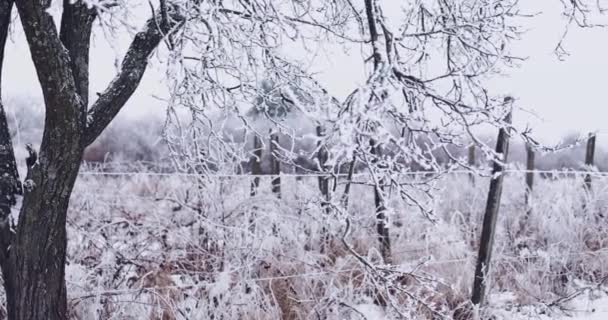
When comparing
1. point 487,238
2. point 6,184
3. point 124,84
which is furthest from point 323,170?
point 487,238

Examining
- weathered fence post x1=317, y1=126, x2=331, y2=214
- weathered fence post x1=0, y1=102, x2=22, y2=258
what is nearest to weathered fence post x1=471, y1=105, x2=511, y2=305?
weathered fence post x1=317, y1=126, x2=331, y2=214

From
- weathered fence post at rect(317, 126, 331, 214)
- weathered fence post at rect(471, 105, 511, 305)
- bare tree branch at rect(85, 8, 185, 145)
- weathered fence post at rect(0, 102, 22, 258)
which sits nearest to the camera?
weathered fence post at rect(317, 126, 331, 214)

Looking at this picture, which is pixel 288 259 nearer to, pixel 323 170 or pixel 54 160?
pixel 54 160

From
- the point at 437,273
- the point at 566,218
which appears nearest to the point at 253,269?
the point at 437,273

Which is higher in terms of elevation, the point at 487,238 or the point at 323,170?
the point at 323,170

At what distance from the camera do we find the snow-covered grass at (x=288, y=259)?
374 centimetres

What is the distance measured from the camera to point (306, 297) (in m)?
4.00

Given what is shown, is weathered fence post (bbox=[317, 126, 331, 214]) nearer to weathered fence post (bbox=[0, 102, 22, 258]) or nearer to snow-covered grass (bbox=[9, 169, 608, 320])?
snow-covered grass (bbox=[9, 169, 608, 320])

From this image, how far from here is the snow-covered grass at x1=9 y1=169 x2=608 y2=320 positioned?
3.74 meters

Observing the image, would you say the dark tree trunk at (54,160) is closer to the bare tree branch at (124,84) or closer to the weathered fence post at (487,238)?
the bare tree branch at (124,84)

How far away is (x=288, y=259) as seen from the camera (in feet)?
14.2

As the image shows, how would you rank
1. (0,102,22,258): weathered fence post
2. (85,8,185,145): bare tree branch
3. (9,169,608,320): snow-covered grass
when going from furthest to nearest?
(9,169,608,320): snow-covered grass
(0,102,22,258): weathered fence post
(85,8,185,145): bare tree branch

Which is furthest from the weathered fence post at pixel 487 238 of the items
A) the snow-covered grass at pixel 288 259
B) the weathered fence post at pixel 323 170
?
the weathered fence post at pixel 323 170

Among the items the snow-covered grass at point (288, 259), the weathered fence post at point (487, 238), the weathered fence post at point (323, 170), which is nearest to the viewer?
the weathered fence post at point (323, 170)
